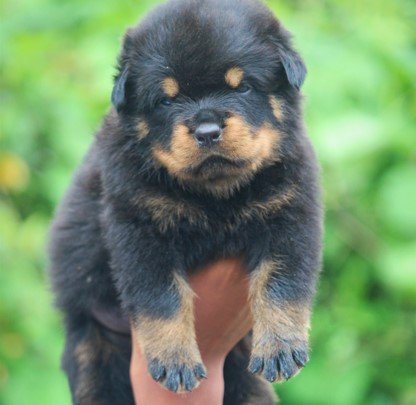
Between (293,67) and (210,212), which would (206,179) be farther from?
(293,67)

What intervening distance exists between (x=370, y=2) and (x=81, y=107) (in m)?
2.84

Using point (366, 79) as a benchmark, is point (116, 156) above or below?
above

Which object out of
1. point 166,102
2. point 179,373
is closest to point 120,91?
point 166,102

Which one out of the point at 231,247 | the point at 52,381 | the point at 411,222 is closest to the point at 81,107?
the point at 52,381

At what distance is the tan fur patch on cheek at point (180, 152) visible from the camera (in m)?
4.39

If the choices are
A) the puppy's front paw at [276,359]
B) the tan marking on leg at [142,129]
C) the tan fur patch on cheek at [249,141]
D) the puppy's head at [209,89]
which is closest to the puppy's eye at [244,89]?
the puppy's head at [209,89]

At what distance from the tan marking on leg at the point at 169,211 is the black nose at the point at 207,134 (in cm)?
39

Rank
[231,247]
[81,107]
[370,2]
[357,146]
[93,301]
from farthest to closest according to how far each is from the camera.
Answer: [370,2] → [81,107] → [357,146] → [93,301] → [231,247]

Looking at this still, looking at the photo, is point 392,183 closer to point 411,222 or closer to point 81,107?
point 411,222

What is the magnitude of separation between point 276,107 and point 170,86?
0.48 meters

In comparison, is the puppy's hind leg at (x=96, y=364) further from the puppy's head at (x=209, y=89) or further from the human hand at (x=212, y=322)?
the puppy's head at (x=209, y=89)

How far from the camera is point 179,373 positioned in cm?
444

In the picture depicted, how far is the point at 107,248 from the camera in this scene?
4883 millimetres

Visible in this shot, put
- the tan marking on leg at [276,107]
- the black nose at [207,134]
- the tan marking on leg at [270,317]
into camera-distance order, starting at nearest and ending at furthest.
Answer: the black nose at [207,134]
the tan marking on leg at [270,317]
the tan marking on leg at [276,107]
